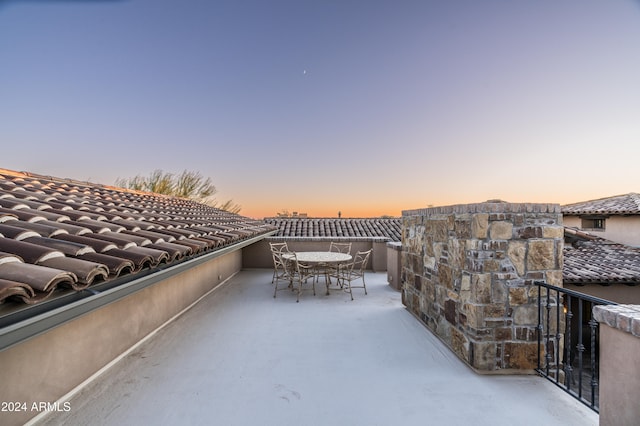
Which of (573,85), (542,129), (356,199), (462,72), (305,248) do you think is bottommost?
(305,248)

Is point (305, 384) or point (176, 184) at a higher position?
point (176, 184)

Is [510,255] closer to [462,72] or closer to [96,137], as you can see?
A: [462,72]

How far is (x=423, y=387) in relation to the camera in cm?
263

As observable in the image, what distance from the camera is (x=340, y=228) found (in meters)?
10.6

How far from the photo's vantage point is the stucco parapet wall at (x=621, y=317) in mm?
1542

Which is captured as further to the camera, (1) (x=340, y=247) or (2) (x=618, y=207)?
(2) (x=618, y=207)

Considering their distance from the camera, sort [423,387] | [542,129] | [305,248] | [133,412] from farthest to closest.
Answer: [305,248]
[542,129]
[423,387]
[133,412]

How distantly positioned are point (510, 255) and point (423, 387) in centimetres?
158

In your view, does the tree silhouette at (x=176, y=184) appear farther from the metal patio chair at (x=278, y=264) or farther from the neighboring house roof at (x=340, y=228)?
the metal patio chair at (x=278, y=264)

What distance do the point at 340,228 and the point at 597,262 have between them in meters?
7.88

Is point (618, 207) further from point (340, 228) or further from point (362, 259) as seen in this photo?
point (362, 259)

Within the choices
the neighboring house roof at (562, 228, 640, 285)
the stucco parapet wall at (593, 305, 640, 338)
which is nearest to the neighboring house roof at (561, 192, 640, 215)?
the neighboring house roof at (562, 228, 640, 285)

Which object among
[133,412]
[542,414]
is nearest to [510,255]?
[542,414]

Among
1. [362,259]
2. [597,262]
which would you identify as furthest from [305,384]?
[597,262]
